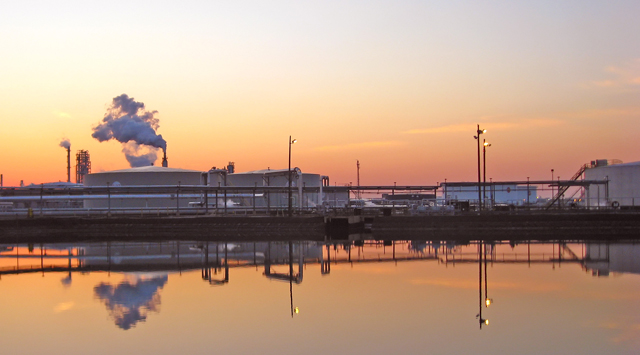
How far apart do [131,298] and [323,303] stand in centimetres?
549

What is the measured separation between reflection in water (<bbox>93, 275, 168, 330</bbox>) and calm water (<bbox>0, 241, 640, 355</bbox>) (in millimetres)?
52

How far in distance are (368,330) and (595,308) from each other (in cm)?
643

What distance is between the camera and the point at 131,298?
693 inches

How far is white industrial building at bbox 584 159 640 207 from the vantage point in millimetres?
58844

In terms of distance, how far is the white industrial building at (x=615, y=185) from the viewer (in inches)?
2317

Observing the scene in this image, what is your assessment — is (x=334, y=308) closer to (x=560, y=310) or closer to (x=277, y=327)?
(x=277, y=327)

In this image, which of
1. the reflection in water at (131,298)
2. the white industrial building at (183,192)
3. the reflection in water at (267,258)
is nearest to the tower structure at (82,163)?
the white industrial building at (183,192)

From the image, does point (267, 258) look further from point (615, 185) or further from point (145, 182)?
point (615, 185)

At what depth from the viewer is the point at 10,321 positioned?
14.8 meters

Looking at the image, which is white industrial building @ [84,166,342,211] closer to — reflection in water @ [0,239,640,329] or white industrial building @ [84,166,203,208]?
white industrial building @ [84,166,203,208]

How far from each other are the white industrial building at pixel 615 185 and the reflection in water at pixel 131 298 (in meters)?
47.8

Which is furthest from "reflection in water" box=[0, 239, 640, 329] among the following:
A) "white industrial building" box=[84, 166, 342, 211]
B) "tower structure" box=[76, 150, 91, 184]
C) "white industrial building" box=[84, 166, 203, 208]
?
"tower structure" box=[76, 150, 91, 184]

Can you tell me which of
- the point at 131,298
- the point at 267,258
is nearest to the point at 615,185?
the point at 267,258

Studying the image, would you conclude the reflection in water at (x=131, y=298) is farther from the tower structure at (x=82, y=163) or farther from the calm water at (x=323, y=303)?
the tower structure at (x=82, y=163)
